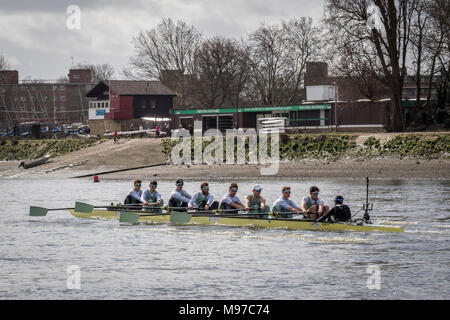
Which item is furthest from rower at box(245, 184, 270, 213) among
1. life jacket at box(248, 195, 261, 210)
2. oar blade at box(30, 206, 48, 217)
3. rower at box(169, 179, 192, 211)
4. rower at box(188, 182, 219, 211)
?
oar blade at box(30, 206, 48, 217)

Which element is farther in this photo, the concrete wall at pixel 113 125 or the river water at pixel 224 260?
the concrete wall at pixel 113 125

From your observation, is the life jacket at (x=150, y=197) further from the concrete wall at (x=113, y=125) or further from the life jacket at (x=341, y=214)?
the concrete wall at (x=113, y=125)

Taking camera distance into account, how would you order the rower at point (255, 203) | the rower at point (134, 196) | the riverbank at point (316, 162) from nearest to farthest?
1. the rower at point (255, 203)
2. the rower at point (134, 196)
3. the riverbank at point (316, 162)

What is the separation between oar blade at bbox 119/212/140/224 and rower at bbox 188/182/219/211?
2279mm

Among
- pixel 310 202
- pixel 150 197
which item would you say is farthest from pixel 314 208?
pixel 150 197

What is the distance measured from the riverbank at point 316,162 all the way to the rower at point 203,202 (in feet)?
69.3

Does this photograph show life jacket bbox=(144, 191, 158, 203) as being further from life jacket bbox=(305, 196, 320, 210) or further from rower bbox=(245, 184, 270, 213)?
life jacket bbox=(305, 196, 320, 210)

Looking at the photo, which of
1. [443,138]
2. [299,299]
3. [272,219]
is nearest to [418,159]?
[443,138]

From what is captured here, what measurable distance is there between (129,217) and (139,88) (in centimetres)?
6455

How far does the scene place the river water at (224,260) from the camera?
19906 millimetres

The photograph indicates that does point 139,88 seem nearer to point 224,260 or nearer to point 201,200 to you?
point 201,200

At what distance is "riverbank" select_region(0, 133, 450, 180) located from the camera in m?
48.6
